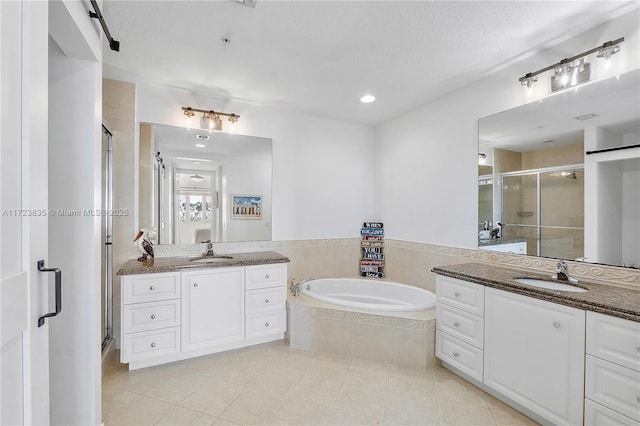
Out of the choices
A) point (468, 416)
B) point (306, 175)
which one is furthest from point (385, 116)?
point (468, 416)

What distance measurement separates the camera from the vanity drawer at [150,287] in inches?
92.4

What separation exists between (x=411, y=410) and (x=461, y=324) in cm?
74

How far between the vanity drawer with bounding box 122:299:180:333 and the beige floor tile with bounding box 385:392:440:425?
1.83 m

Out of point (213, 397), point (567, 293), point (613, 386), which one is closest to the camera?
point (613, 386)

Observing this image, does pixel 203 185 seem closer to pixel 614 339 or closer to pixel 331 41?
pixel 331 41

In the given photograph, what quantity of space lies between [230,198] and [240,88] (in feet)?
3.83

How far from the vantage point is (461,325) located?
89.0 inches

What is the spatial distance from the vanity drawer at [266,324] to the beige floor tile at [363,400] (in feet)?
3.10

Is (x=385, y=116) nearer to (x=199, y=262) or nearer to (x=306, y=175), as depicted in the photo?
(x=306, y=175)

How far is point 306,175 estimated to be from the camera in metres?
Answer: 3.67

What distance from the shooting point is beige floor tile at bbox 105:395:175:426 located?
184cm

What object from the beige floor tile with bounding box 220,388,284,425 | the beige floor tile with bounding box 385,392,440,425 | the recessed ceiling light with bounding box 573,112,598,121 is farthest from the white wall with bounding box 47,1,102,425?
the recessed ceiling light with bounding box 573,112,598,121

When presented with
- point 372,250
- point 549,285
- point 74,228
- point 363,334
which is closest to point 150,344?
point 74,228

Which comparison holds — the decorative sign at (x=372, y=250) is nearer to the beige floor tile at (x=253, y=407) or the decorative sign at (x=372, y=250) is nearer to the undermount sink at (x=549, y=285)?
the undermount sink at (x=549, y=285)
